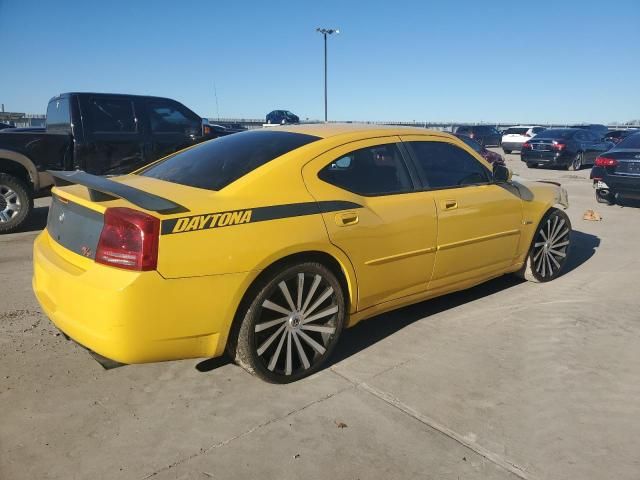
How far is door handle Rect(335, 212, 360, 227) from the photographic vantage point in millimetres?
3097

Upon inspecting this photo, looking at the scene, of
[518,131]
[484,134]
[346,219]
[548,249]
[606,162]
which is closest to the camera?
[346,219]

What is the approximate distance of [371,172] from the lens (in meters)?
3.47

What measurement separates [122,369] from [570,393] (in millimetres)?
2663

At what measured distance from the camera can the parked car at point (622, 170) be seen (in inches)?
346

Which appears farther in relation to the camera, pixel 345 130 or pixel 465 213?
pixel 465 213

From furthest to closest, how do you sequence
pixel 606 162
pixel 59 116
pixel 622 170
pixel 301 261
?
1. pixel 606 162
2. pixel 622 170
3. pixel 59 116
4. pixel 301 261

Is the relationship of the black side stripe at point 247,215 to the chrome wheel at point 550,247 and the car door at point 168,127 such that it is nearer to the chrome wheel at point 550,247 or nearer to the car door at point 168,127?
the chrome wheel at point 550,247

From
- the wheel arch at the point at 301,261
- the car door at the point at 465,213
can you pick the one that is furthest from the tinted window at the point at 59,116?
the wheel arch at the point at 301,261

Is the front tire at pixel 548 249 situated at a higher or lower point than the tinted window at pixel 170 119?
lower

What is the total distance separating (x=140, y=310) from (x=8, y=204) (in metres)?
5.58

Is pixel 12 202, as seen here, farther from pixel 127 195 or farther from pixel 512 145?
pixel 512 145

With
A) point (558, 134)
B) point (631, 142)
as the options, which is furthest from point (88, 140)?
point (558, 134)

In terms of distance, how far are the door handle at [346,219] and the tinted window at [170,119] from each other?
580 cm

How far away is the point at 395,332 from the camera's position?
3.81 m
